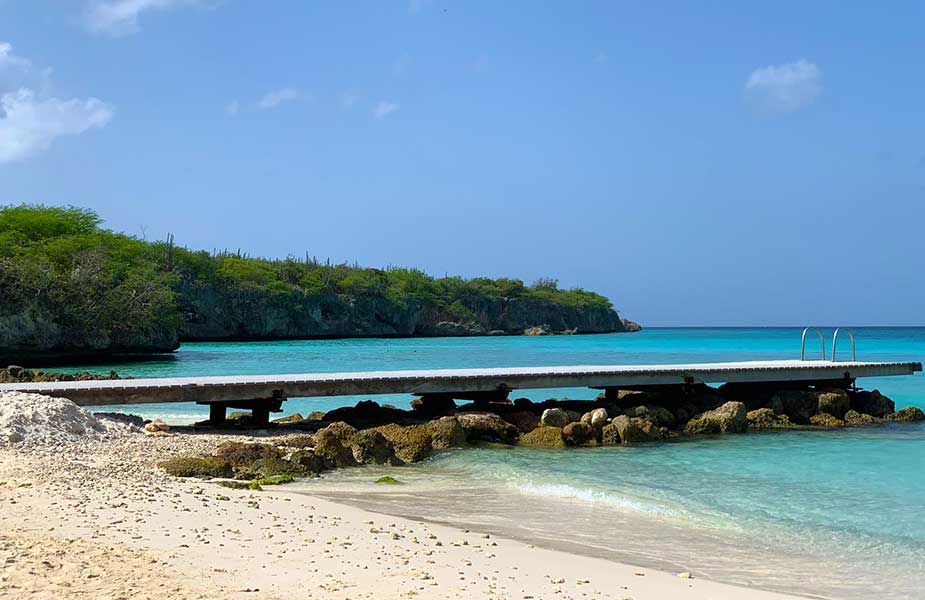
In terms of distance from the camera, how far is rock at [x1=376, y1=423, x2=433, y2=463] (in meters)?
12.9

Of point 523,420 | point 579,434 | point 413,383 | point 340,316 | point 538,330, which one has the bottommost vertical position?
point 579,434

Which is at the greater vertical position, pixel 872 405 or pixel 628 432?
pixel 872 405

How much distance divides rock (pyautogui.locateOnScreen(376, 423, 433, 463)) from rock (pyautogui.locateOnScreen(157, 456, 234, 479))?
301cm

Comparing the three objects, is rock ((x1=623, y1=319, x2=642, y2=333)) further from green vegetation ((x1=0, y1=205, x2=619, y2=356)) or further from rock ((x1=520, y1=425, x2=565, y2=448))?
rock ((x1=520, y1=425, x2=565, y2=448))

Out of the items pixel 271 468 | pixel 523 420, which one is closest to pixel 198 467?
pixel 271 468

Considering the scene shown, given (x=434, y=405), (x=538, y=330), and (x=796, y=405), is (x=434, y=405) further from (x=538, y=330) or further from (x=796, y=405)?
(x=538, y=330)

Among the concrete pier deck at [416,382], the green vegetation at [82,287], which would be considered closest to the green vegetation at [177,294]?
the green vegetation at [82,287]

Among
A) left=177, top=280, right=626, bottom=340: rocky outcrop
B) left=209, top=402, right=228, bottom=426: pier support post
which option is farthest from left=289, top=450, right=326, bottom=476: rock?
left=177, top=280, right=626, bottom=340: rocky outcrop

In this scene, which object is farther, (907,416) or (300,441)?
(907,416)

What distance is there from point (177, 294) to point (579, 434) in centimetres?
4058

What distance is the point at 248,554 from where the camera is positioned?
21.4ft

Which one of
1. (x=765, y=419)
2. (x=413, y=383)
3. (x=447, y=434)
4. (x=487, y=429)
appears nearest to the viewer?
(x=447, y=434)

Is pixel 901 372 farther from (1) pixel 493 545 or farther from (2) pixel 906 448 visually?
(1) pixel 493 545

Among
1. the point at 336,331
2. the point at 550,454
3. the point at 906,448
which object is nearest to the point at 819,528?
the point at 550,454
